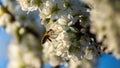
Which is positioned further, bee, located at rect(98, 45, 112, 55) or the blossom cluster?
the blossom cluster

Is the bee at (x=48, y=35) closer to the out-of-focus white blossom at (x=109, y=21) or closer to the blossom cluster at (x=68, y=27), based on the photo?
the blossom cluster at (x=68, y=27)

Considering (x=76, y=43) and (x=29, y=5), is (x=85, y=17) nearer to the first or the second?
(x=76, y=43)

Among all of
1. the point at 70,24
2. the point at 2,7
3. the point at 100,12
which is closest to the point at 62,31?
the point at 70,24

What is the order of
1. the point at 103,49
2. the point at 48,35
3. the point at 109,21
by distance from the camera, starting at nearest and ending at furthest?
the point at 109,21
the point at 103,49
the point at 48,35

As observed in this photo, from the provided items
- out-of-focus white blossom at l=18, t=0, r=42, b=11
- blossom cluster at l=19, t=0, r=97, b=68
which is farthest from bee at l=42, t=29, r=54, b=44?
out-of-focus white blossom at l=18, t=0, r=42, b=11

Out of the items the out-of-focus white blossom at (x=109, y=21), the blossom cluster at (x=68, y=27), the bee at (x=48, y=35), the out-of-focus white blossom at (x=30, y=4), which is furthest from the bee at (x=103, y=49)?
the out-of-focus white blossom at (x=109, y=21)

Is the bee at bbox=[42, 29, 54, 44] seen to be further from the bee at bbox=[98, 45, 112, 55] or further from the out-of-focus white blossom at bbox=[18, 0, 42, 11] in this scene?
the bee at bbox=[98, 45, 112, 55]

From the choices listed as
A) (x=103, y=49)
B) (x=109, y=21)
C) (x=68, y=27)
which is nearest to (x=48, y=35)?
(x=68, y=27)

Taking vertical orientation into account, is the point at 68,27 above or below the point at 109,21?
above

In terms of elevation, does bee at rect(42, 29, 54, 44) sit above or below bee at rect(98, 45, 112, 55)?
above

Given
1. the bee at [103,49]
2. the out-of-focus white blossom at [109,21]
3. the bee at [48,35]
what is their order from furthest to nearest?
1. the bee at [48,35]
2. the bee at [103,49]
3. the out-of-focus white blossom at [109,21]

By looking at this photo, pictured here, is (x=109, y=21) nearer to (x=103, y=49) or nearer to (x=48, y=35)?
(x=103, y=49)
